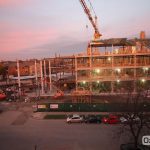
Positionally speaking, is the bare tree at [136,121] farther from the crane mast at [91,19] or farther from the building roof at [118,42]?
the crane mast at [91,19]

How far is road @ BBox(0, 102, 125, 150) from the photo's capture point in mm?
22875

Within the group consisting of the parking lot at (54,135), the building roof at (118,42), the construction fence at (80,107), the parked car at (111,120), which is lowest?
the parking lot at (54,135)

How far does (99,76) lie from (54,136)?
3108 centimetres

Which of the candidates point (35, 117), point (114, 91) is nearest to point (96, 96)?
point (114, 91)

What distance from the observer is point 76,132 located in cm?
2697

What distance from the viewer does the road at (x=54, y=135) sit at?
22.9 metres

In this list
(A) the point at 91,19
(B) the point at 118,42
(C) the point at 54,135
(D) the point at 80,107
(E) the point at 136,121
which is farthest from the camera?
(A) the point at 91,19

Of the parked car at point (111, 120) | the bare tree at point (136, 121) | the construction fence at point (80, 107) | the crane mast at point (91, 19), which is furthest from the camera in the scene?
the crane mast at point (91, 19)

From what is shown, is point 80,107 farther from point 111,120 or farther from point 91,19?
point 91,19

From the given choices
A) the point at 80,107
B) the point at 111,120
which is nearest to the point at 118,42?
the point at 80,107

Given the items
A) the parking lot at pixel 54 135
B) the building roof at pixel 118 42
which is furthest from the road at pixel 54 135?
the building roof at pixel 118 42

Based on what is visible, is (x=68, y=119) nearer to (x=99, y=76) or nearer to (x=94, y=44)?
(x=99, y=76)

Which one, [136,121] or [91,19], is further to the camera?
[91,19]

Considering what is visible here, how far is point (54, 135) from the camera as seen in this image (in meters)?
26.2
